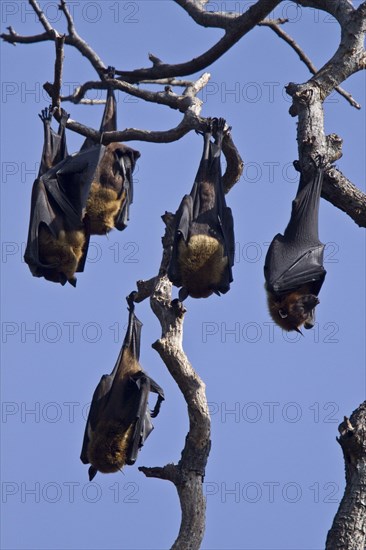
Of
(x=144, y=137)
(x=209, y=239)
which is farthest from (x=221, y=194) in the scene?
(x=144, y=137)

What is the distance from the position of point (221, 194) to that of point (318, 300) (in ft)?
4.85

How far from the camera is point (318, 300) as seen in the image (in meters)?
9.38

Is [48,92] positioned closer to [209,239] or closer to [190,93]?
[190,93]

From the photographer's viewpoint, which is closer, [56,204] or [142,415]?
[142,415]

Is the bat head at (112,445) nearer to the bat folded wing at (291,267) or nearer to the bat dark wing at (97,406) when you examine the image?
the bat dark wing at (97,406)

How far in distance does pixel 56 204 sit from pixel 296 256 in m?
3.15

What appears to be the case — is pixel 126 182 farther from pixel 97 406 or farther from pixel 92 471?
pixel 92 471

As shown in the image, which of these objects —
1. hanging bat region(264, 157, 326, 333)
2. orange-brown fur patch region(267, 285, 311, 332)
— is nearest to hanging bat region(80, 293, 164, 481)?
orange-brown fur patch region(267, 285, 311, 332)

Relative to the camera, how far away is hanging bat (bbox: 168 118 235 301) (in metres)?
9.20

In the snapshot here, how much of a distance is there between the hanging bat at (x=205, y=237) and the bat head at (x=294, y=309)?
66 centimetres

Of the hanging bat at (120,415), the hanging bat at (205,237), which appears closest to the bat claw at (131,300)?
the hanging bat at (120,415)

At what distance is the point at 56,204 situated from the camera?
10672mm

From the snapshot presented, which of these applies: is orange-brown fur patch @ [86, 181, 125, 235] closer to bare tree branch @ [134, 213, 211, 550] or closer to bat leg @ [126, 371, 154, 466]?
bat leg @ [126, 371, 154, 466]

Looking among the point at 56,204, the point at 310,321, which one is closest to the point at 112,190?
the point at 56,204
